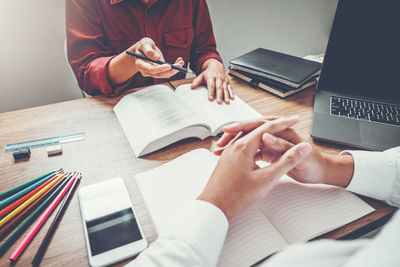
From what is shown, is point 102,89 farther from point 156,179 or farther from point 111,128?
point 156,179

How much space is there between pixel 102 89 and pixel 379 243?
96 cm

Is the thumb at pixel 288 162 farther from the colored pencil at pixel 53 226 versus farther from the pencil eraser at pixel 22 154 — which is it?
the pencil eraser at pixel 22 154

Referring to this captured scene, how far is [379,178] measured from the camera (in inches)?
21.3

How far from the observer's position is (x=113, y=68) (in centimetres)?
94

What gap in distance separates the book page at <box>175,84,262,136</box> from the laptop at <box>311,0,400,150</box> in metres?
0.23

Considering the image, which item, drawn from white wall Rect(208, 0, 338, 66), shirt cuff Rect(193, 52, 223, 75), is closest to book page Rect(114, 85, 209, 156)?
shirt cuff Rect(193, 52, 223, 75)

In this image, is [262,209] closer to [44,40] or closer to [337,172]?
[337,172]

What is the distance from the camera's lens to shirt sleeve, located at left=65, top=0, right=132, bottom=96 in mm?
994

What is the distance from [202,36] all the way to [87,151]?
3.27 feet

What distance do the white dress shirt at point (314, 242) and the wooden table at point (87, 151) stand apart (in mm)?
60

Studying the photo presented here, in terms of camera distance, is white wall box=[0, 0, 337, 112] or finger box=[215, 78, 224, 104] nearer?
finger box=[215, 78, 224, 104]

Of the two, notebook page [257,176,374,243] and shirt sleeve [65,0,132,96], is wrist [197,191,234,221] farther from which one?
shirt sleeve [65,0,132,96]

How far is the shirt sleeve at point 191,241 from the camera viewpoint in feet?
1.26

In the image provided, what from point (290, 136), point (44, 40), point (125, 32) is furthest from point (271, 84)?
point (44, 40)
